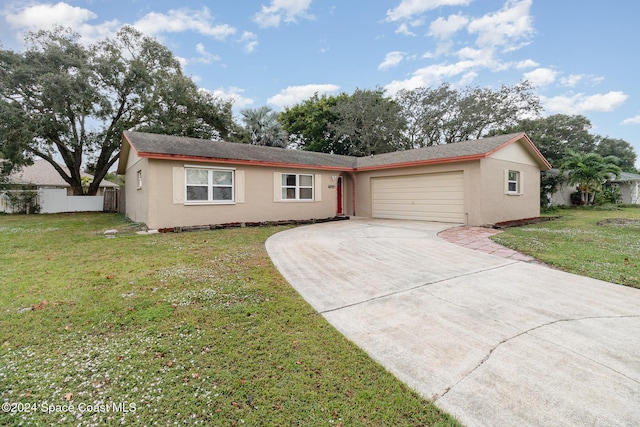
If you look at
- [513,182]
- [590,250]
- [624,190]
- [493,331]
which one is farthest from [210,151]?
[624,190]

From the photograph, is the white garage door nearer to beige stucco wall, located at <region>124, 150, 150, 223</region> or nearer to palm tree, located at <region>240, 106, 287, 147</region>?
beige stucco wall, located at <region>124, 150, 150, 223</region>

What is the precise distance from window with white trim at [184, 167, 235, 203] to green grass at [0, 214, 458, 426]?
5746 millimetres

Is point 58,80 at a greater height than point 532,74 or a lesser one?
lesser

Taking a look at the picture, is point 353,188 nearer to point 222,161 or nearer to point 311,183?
point 311,183

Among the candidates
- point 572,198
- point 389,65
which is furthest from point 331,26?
point 572,198

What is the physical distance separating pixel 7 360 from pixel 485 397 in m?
3.66

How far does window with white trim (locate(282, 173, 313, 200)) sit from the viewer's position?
1221cm

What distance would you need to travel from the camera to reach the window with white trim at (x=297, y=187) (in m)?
12.2

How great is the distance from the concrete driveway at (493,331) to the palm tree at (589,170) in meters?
16.9

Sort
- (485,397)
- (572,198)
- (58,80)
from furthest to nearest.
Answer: (572,198), (58,80), (485,397)

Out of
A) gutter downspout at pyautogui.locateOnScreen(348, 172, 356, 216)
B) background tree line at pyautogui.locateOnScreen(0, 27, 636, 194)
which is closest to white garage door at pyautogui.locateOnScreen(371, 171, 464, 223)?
gutter downspout at pyautogui.locateOnScreen(348, 172, 356, 216)

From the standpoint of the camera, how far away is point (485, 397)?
2.00m

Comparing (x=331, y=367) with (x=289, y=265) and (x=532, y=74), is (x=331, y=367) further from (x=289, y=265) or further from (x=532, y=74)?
(x=532, y=74)

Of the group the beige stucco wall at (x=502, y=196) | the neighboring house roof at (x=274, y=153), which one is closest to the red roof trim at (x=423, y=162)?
the neighboring house roof at (x=274, y=153)
